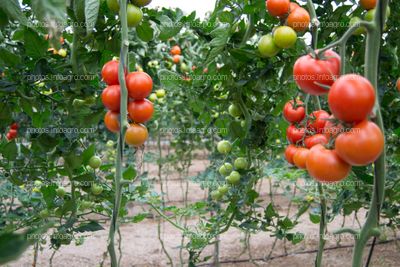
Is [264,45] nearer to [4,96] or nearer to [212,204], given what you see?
[4,96]

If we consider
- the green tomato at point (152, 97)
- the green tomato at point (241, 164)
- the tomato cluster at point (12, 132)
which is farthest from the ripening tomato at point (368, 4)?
the green tomato at point (152, 97)

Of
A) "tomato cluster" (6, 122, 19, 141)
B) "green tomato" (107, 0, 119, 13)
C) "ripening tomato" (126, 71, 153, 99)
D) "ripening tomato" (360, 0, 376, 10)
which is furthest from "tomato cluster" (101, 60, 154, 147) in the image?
"tomato cluster" (6, 122, 19, 141)

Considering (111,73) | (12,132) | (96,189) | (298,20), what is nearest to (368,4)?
(298,20)

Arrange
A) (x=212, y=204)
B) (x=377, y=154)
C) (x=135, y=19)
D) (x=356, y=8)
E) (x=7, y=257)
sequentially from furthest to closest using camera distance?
(x=212, y=204) → (x=356, y=8) → (x=135, y=19) → (x=377, y=154) → (x=7, y=257)

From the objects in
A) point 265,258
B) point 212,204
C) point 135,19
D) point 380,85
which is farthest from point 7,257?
point 265,258

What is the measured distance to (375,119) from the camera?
1.63 feet

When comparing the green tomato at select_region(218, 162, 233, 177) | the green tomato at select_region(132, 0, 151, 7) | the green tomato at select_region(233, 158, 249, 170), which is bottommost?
the green tomato at select_region(218, 162, 233, 177)

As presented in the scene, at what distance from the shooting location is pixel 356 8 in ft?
3.35

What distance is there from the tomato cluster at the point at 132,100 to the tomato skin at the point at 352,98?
31 cm

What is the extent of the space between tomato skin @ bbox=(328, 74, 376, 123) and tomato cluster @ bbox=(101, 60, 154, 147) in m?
0.31

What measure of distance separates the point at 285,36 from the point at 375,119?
34 cm

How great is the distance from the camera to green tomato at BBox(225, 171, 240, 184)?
1344 mm

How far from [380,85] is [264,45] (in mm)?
483

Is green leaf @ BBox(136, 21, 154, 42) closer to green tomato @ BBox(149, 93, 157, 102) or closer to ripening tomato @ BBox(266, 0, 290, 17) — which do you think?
ripening tomato @ BBox(266, 0, 290, 17)
